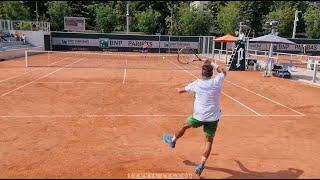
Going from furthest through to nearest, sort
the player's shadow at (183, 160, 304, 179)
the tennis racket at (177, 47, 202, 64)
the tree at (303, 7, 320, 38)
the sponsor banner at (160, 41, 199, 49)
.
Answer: the tree at (303, 7, 320, 38) < the sponsor banner at (160, 41, 199, 49) < the tennis racket at (177, 47, 202, 64) < the player's shadow at (183, 160, 304, 179)

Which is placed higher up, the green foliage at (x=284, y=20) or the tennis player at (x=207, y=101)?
the green foliage at (x=284, y=20)

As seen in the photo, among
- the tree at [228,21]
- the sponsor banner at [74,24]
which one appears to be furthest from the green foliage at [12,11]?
the tree at [228,21]

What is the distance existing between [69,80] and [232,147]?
44.2ft

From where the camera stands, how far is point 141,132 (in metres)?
10.0

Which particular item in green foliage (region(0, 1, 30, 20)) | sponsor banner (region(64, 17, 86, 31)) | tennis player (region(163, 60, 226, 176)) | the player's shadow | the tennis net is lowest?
the tennis net

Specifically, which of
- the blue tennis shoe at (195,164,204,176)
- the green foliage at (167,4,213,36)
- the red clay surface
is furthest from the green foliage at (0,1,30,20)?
the blue tennis shoe at (195,164,204,176)

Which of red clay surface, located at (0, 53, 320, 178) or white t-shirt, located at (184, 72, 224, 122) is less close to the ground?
white t-shirt, located at (184, 72, 224, 122)

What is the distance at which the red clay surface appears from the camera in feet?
23.8

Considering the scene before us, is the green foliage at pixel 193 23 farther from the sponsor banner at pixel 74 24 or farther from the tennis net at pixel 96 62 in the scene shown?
the tennis net at pixel 96 62

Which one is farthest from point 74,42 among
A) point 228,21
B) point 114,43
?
point 228,21

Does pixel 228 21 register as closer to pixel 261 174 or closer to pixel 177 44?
pixel 177 44

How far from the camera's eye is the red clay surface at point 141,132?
7.26 meters

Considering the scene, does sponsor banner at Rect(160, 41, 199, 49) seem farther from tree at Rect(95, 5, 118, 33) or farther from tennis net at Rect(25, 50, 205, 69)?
tree at Rect(95, 5, 118, 33)

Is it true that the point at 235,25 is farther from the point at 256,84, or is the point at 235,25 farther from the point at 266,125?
the point at 266,125
